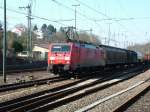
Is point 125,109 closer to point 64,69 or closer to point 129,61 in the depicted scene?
point 64,69

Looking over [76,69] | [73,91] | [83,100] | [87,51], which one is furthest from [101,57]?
[83,100]

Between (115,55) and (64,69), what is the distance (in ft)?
72.3

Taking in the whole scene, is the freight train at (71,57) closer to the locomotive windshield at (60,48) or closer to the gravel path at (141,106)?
the locomotive windshield at (60,48)

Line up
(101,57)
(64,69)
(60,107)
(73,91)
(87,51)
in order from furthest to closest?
(101,57), (87,51), (64,69), (73,91), (60,107)

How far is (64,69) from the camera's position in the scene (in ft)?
99.1

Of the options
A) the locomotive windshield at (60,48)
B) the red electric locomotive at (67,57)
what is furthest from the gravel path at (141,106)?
the locomotive windshield at (60,48)

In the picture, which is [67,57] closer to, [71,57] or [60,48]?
[71,57]

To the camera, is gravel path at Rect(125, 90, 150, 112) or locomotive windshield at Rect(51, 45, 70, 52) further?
locomotive windshield at Rect(51, 45, 70, 52)

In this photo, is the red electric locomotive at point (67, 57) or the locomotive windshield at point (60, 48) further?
the locomotive windshield at point (60, 48)

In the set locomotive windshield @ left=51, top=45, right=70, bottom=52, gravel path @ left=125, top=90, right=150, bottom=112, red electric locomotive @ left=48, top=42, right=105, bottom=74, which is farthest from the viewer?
locomotive windshield @ left=51, top=45, right=70, bottom=52

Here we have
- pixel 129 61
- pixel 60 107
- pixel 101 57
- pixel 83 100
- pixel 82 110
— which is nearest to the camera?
pixel 82 110

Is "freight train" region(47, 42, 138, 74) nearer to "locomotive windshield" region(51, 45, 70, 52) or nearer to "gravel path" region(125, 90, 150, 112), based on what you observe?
"locomotive windshield" region(51, 45, 70, 52)

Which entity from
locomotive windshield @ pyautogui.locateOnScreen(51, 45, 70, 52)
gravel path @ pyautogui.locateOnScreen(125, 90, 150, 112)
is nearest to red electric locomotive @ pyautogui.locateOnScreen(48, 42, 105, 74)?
locomotive windshield @ pyautogui.locateOnScreen(51, 45, 70, 52)

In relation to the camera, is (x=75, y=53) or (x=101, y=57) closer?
(x=75, y=53)
